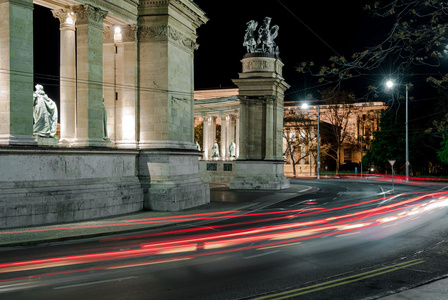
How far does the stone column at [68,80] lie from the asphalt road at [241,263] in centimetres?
727

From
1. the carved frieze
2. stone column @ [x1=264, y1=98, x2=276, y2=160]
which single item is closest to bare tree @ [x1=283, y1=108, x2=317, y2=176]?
stone column @ [x1=264, y1=98, x2=276, y2=160]

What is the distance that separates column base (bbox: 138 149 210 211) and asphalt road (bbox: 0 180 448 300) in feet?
16.7

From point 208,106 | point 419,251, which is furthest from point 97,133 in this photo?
point 208,106

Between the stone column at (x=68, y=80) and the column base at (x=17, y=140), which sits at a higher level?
the stone column at (x=68, y=80)

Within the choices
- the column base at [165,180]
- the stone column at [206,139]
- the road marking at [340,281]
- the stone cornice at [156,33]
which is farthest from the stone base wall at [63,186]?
the stone column at [206,139]

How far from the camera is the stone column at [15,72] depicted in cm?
1628

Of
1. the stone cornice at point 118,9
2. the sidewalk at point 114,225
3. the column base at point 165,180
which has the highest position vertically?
the stone cornice at point 118,9

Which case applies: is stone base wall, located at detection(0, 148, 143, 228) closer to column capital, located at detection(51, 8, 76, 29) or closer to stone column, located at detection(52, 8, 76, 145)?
stone column, located at detection(52, 8, 76, 145)

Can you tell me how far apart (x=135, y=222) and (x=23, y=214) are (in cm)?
405

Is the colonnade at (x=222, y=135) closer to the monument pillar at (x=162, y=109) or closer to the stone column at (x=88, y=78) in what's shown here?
the monument pillar at (x=162, y=109)

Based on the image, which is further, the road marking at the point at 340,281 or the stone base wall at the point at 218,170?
the stone base wall at the point at 218,170

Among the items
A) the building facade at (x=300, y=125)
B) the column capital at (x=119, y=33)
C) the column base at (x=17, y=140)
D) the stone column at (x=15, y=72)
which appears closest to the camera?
the column base at (x=17, y=140)

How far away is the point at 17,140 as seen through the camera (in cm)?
1623

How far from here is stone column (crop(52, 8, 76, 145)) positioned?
1964 cm
